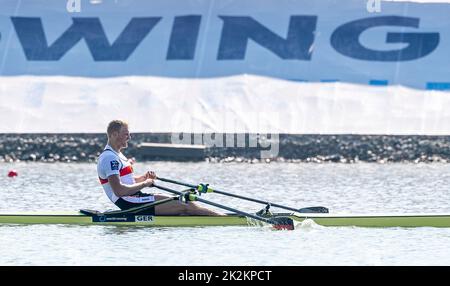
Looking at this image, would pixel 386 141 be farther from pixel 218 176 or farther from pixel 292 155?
pixel 218 176

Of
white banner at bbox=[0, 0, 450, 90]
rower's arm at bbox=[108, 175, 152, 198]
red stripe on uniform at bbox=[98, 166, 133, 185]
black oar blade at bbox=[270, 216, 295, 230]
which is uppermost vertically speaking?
white banner at bbox=[0, 0, 450, 90]

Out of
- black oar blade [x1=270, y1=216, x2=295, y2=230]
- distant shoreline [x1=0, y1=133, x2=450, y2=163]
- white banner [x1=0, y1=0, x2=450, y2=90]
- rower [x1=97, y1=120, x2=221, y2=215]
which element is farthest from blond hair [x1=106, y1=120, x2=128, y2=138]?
white banner [x1=0, y1=0, x2=450, y2=90]

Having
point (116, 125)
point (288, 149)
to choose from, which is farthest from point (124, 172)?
point (288, 149)

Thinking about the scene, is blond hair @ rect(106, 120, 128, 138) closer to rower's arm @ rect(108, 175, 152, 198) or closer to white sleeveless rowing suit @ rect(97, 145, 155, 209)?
→ white sleeveless rowing suit @ rect(97, 145, 155, 209)

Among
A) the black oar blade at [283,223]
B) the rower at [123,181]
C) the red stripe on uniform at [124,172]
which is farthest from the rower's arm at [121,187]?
the black oar blade at [283,223]

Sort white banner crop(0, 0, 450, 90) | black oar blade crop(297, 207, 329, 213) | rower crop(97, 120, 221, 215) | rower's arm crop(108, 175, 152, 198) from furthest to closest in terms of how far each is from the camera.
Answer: white banner crop(0, 0, 450, 90)
black oar blade crop(297, 207, 329, 213)
rower's arm crop(108, 175, 152, 198)
rower crop(97, 120, 221, 215)

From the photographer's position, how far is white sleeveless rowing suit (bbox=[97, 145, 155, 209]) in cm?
2002

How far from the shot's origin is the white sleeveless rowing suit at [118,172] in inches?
788

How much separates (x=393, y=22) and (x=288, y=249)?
19297 millimetres

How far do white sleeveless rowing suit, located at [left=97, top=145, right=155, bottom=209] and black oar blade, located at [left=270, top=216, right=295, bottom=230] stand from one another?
1.83 metres

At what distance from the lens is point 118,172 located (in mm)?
20078

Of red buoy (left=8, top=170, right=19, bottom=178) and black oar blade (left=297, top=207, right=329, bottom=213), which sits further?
red buoy (left=8, top=170, right=19, bottom=178)

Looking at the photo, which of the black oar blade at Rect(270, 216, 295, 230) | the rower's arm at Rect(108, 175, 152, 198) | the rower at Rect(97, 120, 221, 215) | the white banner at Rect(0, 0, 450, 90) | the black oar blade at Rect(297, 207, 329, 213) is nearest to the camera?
the rower at Rect(97, 120, 221, 215)
